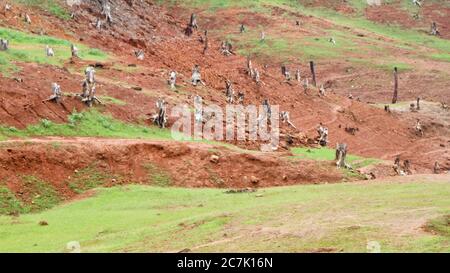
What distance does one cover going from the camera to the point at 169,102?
37000 millimetres

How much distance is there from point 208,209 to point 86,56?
19.4m

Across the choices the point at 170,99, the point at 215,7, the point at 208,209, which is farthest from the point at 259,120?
the point at 215,7

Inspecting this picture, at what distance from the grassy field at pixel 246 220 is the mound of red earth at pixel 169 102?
203cm

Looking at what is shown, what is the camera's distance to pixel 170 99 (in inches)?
1476

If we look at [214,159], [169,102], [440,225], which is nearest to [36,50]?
[169,102]

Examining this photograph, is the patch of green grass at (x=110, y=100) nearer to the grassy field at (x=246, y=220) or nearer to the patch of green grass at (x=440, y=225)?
the grassy field at (x=246, y=220)

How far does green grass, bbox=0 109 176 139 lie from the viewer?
96.8 ft

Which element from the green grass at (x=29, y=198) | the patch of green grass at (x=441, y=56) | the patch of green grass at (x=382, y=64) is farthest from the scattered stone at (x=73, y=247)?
the patch of green grass at (x=441, y=56)

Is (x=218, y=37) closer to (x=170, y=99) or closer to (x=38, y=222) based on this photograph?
(x=170, y=99)

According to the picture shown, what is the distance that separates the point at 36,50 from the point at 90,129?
1005cm

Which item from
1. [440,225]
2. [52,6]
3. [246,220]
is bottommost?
[246,220]

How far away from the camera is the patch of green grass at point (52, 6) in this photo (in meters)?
48.0

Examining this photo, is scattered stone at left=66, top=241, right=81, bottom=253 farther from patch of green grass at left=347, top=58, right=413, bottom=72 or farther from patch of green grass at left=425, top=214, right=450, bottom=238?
patch of green grass at left=347, top=58, right=413, bottom=72

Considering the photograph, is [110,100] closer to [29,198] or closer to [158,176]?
[158,176]
